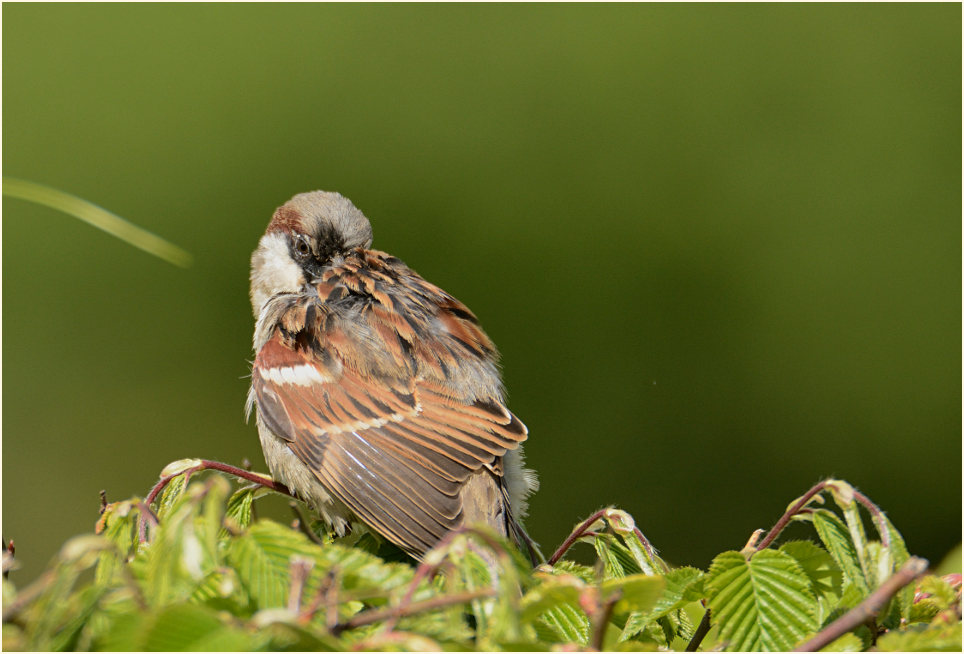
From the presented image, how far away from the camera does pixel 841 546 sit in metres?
1.00

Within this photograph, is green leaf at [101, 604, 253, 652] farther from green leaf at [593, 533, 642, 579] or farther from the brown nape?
the brown nape

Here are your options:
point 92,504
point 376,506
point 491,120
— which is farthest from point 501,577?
point 92,504

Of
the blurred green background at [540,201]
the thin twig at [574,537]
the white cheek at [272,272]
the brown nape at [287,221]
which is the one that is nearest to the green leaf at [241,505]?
the thin twig at [574,537]

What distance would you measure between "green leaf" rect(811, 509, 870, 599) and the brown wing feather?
888 mm

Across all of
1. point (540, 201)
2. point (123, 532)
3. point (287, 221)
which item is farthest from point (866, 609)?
point (540, 201)

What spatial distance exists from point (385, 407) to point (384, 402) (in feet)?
0.05

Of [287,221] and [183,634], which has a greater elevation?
[287,221]

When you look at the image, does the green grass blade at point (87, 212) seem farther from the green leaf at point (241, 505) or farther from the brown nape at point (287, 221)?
the brown nape at point (287, 221)

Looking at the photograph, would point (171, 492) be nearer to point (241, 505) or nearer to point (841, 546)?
point (241, 505)

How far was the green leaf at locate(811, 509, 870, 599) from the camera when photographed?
0.98 m

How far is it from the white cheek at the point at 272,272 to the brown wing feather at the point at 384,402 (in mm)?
201

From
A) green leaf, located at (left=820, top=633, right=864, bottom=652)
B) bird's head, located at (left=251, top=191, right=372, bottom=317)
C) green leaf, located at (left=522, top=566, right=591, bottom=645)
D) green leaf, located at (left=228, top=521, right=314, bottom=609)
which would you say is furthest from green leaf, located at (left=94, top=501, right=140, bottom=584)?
bird's head, located at (left=251, top=191, right=372, bottom=317)

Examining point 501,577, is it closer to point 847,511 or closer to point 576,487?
point 847,511

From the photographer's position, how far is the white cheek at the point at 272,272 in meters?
2.47
